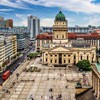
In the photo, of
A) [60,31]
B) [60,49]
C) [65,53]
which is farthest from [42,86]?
[60,31]

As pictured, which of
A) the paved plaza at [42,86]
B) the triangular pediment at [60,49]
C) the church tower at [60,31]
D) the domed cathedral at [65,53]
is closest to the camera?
the paved plaza at [42,86]

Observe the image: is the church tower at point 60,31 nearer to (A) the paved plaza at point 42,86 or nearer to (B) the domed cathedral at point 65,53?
(B) the domed cathedral at point 65,53

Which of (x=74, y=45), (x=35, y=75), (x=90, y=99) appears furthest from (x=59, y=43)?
(x=90, y=99)

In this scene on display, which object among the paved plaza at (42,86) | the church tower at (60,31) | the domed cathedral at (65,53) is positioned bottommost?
the paved plaza at (42,86)

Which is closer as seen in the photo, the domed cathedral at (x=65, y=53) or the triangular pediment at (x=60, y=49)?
the triangular pediment at (x=60, y=49)

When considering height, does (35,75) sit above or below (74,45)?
below

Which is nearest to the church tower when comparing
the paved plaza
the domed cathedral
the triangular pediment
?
the domed cathedral

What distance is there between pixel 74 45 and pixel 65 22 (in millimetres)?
16453

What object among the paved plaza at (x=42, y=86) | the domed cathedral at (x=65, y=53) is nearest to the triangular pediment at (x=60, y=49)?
the domed cathedral at (x=65, y=53)

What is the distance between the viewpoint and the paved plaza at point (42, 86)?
84188mm

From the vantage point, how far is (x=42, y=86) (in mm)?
99625

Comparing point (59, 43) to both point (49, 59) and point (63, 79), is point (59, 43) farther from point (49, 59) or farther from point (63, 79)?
point (63, 79)

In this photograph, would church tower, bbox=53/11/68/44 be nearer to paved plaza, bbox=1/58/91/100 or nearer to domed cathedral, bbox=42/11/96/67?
domed cathedral, bbox=42/11/96/67

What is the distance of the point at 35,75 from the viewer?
12350 centimetres
